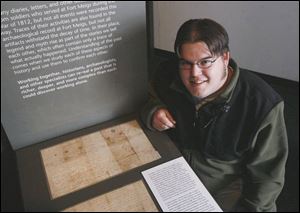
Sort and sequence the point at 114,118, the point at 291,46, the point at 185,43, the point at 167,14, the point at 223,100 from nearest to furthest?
the point at 185,43
the point at 223,100
the point at 114,118
the point at 291,46
the point at 167,14

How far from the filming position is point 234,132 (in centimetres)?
97

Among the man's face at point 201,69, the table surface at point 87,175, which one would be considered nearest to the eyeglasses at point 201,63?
the man's face at point 201,69

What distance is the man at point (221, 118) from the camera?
86 cm

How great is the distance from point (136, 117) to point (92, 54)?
12.2 inches

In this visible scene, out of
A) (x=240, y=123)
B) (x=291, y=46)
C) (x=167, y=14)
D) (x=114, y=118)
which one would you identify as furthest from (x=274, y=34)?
(x=114, y=118)

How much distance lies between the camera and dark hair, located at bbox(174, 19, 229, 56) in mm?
825

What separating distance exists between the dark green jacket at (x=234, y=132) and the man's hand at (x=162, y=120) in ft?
0.07

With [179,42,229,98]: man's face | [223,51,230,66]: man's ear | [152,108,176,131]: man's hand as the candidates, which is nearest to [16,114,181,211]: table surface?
[152,108,176,131]: man's hand

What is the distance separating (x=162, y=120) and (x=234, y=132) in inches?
9.8

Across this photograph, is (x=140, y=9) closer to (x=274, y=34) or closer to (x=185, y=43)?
(x=185, y=43)

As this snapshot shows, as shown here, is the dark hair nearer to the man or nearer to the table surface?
the man

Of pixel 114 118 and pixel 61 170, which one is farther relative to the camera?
pixel 114 118

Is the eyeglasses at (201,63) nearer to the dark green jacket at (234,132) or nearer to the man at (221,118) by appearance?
the man at (221,118)

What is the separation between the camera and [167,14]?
2492 mm
